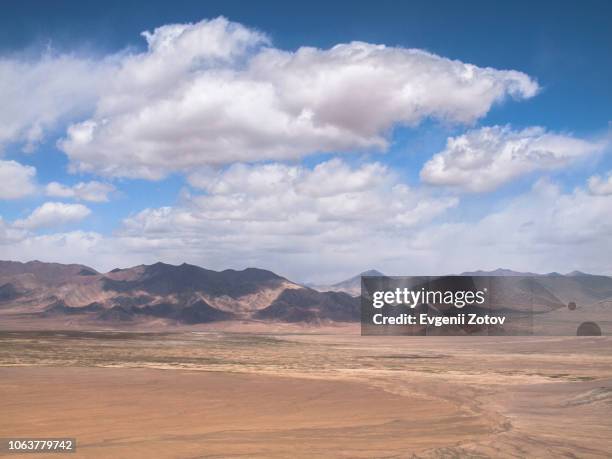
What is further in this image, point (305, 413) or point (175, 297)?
point (175, 297)

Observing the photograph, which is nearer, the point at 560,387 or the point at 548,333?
the point at 560,387

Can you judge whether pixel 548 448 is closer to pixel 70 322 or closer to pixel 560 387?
pixel 560 387

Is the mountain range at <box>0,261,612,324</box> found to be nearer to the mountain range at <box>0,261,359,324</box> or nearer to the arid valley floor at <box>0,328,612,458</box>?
the mountain range at <box>0,261,359,324</box>

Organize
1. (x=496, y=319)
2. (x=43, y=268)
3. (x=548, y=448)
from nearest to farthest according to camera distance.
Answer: (x=548, y=448) < (x=496, y=319) < (x=43, y=268)

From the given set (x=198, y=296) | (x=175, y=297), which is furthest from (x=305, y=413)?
(x=175, y=297)

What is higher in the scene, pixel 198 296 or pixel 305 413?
pixel 198 296

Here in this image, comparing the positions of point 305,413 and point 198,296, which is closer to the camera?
point 305,413

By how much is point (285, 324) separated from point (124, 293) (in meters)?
49.2

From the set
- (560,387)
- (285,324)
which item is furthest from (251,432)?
(285,324)

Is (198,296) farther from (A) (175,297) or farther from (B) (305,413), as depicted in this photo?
(B) (305,413)

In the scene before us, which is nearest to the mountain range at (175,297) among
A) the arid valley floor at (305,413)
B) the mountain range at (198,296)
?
the mountain range at (198,296)

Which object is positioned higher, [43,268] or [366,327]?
[43,268]

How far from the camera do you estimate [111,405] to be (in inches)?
707

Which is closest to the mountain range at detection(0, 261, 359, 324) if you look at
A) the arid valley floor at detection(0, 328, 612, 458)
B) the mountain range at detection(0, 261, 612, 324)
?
the mountain range at detection(0, 261, 612, 324)
